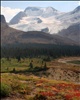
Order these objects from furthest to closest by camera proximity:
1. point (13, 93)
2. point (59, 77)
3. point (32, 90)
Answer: point (59, 77) → point (32, 90) → point (13, 93)

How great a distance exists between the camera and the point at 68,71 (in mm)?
147375

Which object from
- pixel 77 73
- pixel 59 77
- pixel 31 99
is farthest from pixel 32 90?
pixel 77 73

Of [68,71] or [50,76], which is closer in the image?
[50,76]

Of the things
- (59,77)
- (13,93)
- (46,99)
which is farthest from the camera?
(59,77)

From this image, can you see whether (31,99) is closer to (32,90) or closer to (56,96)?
(56,96)

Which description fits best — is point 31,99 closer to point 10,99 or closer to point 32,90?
point 10,99

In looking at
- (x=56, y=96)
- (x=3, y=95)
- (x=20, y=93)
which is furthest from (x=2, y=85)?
(x=56, y=96)

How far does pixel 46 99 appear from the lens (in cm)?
4078

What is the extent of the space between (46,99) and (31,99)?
252 cm

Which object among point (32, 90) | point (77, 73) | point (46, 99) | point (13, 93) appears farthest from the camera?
point (77, 73)

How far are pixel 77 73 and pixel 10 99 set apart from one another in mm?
106491

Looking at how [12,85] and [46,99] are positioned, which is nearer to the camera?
[46,99]

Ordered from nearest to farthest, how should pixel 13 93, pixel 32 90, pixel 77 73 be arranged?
pixel 13 93 → pixel 32 90 → pixel 77 73

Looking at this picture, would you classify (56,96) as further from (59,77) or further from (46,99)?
(59,77)
